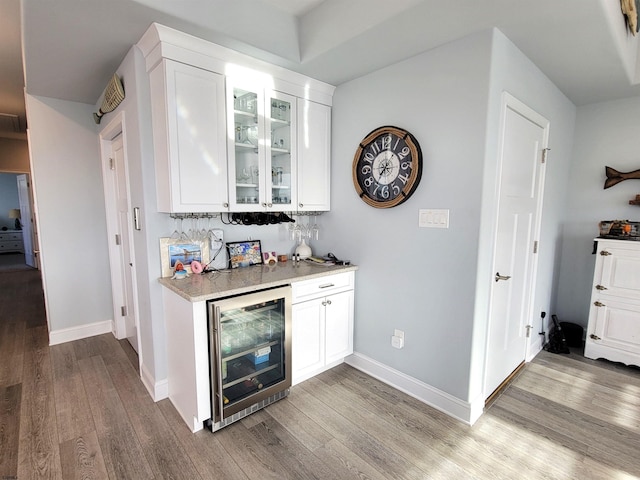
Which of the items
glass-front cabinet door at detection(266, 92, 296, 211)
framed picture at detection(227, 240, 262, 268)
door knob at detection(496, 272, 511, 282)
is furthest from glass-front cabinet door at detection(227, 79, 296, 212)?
door knob at detection(496, 272, 511, 282)

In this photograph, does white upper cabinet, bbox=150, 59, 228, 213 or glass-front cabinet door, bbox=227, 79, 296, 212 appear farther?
glass-front cabinet door, bbox=227, 79, 296, 212

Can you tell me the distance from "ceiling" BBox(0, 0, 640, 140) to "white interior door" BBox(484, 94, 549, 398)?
0.42 m

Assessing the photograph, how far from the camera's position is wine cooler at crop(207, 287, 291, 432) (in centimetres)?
188

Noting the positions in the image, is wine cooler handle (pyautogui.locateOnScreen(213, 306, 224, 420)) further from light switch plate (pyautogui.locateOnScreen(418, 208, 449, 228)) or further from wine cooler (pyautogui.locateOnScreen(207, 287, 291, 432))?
light switch plate (pyautogui.locateOnScreen(418, 208, 449, 228))

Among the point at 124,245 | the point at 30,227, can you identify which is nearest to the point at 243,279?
the point at 124,245

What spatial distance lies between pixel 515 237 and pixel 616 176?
1.59 m

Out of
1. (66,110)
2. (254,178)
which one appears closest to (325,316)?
(254,178)

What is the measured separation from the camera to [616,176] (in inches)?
116

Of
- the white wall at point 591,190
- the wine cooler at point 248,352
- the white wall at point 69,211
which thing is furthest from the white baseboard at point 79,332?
the white wall at point 591,190

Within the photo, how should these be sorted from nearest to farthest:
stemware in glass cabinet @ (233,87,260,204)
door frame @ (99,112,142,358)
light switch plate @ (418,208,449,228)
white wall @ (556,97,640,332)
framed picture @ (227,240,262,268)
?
light switch plate @ (418,208,449,228) → stemware in glass cabinet @ (233,87,260,204) → framed picture @ (227,240,262,268) → white wall @ (556,97,640,332) → door frame @ (99,112,142,358)

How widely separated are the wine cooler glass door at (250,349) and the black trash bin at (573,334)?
2.91 metres

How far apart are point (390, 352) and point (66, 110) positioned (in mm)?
3818

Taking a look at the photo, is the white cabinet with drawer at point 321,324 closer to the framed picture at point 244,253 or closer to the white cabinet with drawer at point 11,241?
the framed picture at point 244,253

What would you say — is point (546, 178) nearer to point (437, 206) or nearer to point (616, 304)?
point (616, 304)
